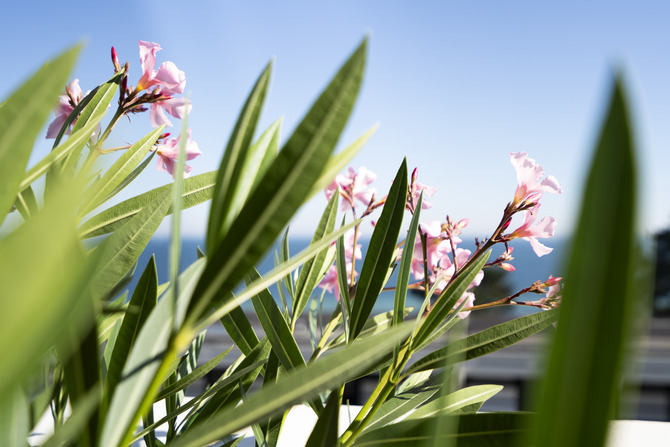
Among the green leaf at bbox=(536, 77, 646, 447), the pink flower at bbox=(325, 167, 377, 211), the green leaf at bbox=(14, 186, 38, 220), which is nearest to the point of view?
the green leaf at bbox=(536, 77, 646, 447)

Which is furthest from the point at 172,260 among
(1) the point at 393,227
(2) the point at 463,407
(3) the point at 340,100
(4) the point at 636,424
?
(4) the point at 636,424

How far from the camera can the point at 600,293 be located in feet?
0.21

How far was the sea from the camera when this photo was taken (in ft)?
0.53

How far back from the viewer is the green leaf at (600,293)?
63 mm

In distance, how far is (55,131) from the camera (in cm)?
47

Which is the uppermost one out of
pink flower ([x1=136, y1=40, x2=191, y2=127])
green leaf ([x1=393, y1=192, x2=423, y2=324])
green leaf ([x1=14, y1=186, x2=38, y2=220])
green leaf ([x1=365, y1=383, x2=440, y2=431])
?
pink flower ([x1=136, y1=40, x2=191, y2=127])

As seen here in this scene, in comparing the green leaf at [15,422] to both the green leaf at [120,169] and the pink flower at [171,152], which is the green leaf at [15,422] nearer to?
the green leaf at [120,169]

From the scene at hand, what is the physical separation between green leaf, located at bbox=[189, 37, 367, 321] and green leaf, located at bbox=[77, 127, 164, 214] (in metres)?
0.23

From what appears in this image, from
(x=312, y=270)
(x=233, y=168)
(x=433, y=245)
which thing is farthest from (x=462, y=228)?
(x=233, y=168)

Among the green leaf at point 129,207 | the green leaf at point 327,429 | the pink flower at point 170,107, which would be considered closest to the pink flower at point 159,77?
the pink flower at point 170,107

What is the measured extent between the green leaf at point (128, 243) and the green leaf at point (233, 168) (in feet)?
0.33

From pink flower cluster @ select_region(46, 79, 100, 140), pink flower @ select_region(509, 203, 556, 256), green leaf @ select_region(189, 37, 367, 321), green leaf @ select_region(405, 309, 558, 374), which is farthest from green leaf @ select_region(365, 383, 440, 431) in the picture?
pink flower cluster @ select_region(46, 79, 100, 140)

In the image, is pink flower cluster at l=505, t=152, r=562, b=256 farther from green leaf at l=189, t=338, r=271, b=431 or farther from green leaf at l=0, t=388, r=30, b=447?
green leaf at l=0, t=388, r=30, b=447

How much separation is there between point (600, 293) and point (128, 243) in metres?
0.23
